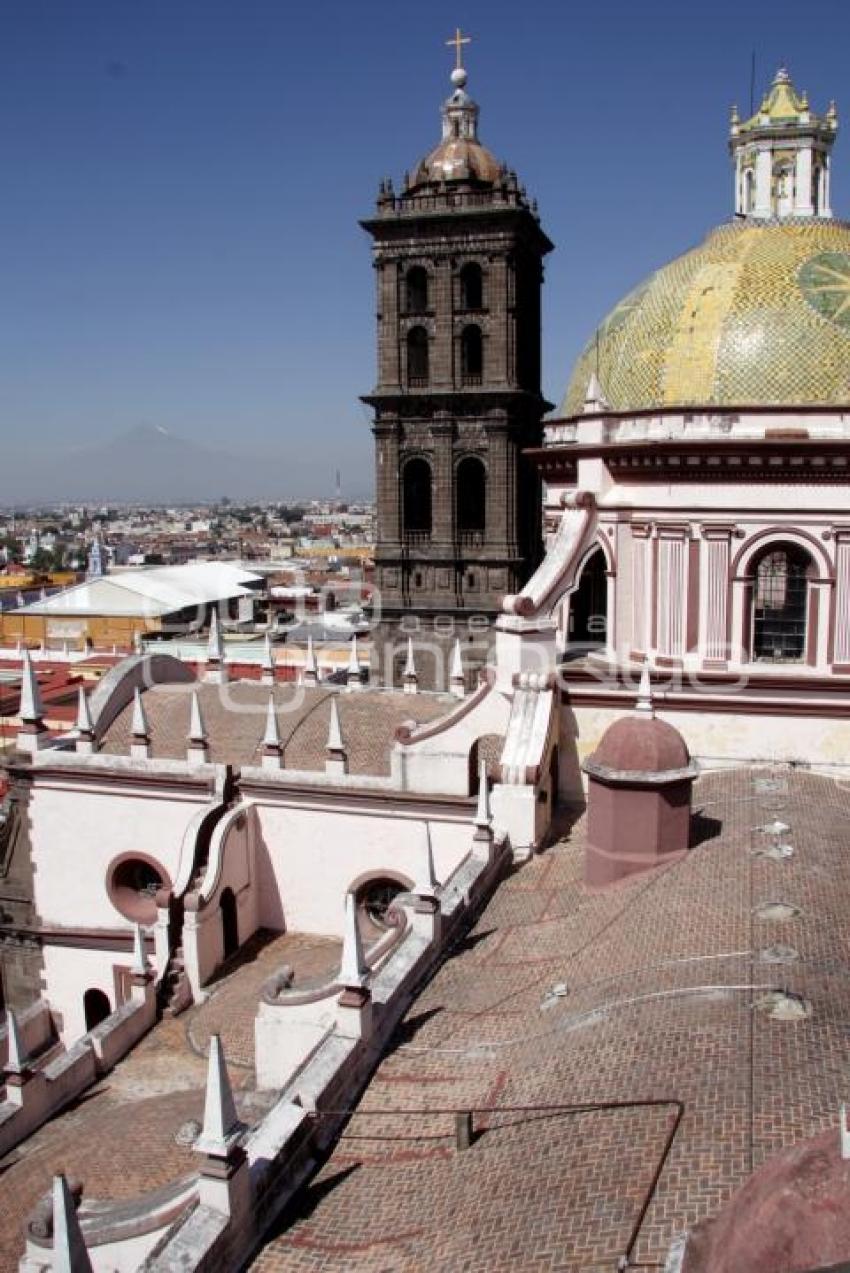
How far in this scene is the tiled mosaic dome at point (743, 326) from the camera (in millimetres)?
16234

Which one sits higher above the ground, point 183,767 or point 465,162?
point 465,162

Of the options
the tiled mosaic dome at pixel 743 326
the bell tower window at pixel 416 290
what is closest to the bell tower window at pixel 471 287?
the bell tower window at pixel 416 290

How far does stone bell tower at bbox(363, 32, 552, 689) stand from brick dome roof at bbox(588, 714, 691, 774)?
2152 cm

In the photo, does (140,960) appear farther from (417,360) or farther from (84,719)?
(417,360)

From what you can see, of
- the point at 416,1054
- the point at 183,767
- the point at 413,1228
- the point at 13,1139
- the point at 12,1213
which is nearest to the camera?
the point at 413,1228

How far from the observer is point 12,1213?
43.8 feet

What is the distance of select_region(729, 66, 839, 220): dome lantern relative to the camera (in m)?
18.6

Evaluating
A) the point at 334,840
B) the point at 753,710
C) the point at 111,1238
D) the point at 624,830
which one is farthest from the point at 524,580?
the point at 111,1238

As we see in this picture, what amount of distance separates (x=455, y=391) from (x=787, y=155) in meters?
17.3

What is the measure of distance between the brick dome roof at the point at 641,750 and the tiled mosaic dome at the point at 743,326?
17.7 feet

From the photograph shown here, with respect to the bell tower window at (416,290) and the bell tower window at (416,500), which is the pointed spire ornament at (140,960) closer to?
the bell tower window at (416,500)

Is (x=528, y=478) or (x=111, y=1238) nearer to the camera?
(x=111, y=1238)

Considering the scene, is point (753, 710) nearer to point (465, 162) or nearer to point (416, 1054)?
point (416, 1054)

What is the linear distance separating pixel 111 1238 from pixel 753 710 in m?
11.0
